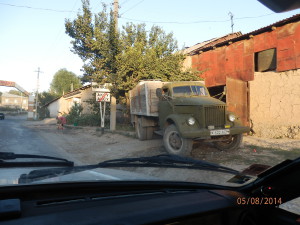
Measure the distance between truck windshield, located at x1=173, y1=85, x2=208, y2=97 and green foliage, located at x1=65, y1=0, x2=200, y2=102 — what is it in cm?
600

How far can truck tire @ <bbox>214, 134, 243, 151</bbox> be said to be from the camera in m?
7.21

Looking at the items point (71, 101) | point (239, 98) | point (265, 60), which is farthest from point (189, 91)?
point (71, 101)

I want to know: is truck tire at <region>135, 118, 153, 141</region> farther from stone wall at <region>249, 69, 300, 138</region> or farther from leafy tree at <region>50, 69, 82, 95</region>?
leafy tree at <region>50, 69, 82, 95</region>

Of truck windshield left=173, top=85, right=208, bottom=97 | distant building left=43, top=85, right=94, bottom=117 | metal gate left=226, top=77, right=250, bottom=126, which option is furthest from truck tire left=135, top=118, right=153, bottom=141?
distant building left=43, top=85, right=94, bottom=117

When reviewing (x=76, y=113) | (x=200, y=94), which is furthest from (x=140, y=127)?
(x=76, y=113)

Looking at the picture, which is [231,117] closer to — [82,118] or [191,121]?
[191,121]

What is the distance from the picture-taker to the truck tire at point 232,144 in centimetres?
721

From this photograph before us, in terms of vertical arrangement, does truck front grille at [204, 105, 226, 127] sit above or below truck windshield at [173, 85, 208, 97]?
below

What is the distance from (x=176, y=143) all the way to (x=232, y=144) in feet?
6.01

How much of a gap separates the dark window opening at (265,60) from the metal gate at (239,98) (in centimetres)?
107

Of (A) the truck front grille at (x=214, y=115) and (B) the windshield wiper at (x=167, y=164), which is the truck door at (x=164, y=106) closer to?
(A) the truck front grille at (x=214, y=115)

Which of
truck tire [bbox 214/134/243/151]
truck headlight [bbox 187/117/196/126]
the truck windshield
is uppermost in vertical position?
the truck windshield

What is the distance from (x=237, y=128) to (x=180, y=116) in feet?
5.32

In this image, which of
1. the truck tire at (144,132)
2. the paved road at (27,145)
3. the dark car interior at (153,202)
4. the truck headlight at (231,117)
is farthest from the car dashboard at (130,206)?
the truck tire at (144,132)
